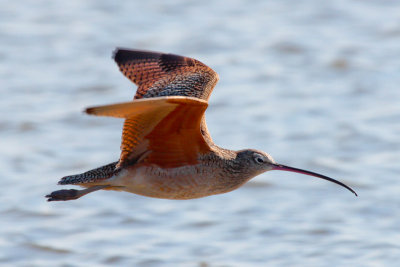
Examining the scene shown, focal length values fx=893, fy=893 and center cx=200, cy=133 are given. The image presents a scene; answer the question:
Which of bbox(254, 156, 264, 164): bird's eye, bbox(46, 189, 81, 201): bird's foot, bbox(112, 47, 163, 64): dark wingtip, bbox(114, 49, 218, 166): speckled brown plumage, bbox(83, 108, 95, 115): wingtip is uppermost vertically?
bbox(112, 47, 163, 64): dark wingtip

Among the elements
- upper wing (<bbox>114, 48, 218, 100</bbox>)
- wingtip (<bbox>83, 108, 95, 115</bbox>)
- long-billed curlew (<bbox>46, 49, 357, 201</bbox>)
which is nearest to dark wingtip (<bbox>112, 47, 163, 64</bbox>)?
upper wing (<bbox>114, 48, 218, 100</bbox>)

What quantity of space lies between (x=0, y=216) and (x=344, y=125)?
4130 mm

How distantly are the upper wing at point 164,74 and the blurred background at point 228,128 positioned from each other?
1.68 m

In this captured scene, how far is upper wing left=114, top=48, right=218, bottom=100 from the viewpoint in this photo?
22.7ft

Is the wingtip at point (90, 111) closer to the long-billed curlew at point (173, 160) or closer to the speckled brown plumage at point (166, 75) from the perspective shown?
the long-billed curlew at point (173, 160)

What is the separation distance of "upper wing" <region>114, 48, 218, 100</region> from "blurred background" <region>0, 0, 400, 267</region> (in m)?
1.68

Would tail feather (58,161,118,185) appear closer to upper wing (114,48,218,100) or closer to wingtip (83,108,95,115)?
upper wing (114,48,218,100)

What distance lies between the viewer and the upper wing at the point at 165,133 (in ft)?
19.1

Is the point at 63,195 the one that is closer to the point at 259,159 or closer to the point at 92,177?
the point at 92,177

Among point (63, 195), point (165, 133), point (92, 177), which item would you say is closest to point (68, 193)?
point (63, 195)

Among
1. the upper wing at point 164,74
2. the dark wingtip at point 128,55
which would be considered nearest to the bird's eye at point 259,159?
the upper wing at point 164,74

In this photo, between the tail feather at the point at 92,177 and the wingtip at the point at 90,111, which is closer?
the wingtip at the point at 90,111

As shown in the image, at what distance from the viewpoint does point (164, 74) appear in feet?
23.7

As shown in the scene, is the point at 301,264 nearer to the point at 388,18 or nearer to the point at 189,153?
the point at 189,153
